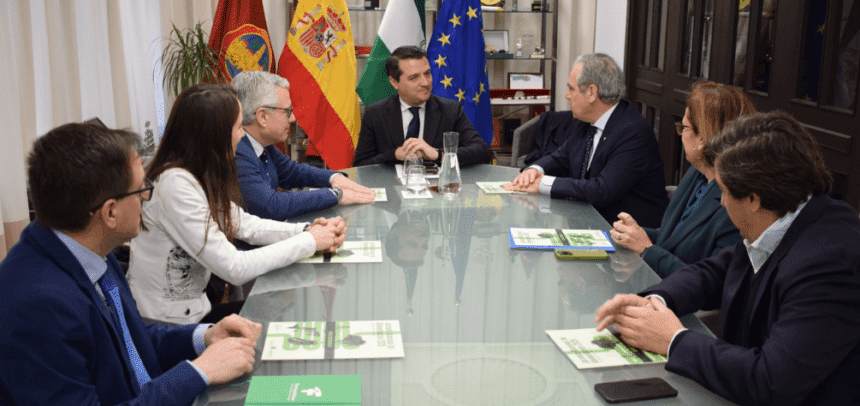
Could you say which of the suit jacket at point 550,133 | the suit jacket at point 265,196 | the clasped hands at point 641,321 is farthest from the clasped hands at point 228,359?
the suit jacket at point 550,133

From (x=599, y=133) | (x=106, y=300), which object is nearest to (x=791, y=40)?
(x=599, y=133)

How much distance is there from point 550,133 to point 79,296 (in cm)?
299

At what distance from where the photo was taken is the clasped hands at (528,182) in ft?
9.28

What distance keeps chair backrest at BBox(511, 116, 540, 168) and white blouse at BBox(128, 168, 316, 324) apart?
2.43 metres

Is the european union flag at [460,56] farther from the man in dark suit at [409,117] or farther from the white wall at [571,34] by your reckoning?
the man in dark suit at [409,117]

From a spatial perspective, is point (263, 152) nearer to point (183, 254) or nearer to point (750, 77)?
point (183, 254)

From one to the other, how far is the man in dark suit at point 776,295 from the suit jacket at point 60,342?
0.88 metres

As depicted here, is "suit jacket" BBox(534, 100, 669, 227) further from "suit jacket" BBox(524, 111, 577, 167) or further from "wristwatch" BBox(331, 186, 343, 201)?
"wristwatch" BBox(331, 186, 343, 201)

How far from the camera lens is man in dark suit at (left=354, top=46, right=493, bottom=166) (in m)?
3.56

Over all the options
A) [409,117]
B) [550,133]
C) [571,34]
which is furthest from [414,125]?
[571,34]

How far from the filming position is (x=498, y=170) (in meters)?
3.36

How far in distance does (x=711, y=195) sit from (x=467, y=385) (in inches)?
45.7

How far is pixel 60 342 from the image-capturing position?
110 centimetres

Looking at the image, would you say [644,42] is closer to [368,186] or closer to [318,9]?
[318,9]
